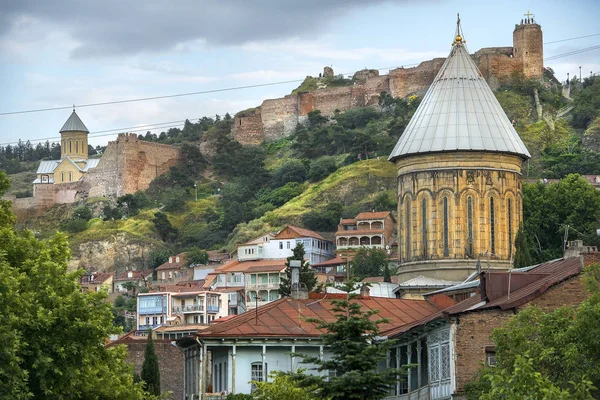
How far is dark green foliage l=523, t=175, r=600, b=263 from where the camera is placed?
61.7 metres

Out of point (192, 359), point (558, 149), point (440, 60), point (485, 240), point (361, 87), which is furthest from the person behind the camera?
point (361, 87)

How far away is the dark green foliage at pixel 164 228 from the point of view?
417 feet

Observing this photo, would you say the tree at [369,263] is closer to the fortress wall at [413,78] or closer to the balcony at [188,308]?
the balcony at [188,308]

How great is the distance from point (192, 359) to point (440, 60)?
93091mm

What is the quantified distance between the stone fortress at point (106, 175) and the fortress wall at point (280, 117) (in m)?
8.48

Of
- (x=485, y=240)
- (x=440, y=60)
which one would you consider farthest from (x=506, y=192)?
(x=440, y=60)

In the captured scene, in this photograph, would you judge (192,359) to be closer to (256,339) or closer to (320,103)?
(256,339)

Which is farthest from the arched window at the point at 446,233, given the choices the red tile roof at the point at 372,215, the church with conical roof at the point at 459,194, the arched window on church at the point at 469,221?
the red tile roof at the point at 372,215

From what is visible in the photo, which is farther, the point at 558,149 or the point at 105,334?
the point at 558,149

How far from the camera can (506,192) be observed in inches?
1962

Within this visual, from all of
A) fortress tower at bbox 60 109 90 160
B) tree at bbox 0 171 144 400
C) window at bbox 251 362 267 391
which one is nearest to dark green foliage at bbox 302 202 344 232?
fortress tower at bbox 60 109 90 160

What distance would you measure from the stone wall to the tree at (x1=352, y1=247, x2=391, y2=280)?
152ft

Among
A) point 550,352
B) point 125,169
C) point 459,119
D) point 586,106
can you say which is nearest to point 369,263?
point 586,106

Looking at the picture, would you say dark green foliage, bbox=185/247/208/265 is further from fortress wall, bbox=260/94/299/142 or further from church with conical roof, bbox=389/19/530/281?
church with conical roof, bbox=389/19/530/281
